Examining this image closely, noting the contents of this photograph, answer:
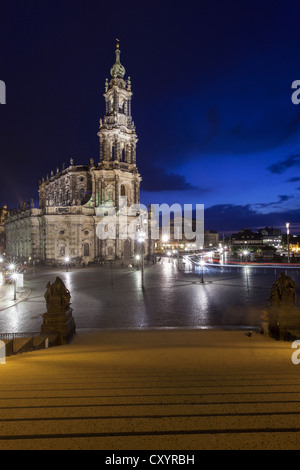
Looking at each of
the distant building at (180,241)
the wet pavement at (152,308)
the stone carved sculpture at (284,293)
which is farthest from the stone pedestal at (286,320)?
the distant building at (180,241)

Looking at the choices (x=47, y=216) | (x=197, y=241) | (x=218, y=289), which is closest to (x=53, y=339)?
A: (x=218, y=289)

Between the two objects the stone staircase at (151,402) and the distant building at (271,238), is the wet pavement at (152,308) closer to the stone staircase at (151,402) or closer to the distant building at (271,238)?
the stone staircase at (151,402)

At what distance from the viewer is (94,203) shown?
49906 millimetres

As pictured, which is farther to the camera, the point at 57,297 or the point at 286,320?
the point at 57,297

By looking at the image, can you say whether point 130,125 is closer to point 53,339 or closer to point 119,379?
point 53,339

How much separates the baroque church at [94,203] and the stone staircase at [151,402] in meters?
40.7

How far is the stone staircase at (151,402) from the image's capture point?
2.82 meters

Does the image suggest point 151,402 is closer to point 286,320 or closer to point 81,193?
point 286,320

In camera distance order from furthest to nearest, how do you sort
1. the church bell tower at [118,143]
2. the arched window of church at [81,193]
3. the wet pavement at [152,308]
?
the arched window of church at [81,193] → the church bell tower at [118,143] → the wet pavement at [152,308]

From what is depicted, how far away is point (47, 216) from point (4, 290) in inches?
1004

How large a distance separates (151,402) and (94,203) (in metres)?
48.0

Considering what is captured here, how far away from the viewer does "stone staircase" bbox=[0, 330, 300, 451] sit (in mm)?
2820

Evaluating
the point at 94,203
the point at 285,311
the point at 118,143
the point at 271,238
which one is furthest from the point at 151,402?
the point at 271,238
